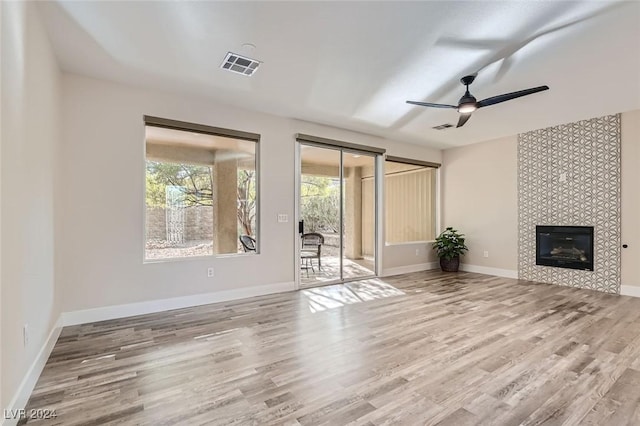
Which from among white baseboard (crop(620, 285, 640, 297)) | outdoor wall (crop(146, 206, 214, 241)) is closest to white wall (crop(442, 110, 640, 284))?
white baseboard (crop(620, 285, 640, 297))

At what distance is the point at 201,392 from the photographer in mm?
2094

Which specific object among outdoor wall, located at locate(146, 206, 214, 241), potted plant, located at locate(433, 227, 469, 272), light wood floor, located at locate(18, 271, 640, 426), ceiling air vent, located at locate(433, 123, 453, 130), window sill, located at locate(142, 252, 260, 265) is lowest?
light wood floor, located at locate(18, 271, 640, 426)

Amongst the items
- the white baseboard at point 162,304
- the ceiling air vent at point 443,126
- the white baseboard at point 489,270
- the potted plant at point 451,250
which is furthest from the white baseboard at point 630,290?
the white baseboard at point 162,304

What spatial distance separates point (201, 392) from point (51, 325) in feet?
5.99

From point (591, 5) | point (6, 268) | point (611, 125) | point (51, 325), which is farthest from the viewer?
point (611, 125)

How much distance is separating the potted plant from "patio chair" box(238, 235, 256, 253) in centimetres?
415

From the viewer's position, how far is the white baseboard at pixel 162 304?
3430 millimetres

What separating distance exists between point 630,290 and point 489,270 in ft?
6.82

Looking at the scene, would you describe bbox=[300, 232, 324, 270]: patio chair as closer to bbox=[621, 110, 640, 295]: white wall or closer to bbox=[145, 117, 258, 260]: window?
bbox=[145, 117, 258, 260]: window

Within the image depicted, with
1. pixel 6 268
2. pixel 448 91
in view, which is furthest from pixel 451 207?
pixel 6 268

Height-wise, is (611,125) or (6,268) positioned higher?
(611,125)

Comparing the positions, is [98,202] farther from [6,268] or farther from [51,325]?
[6,268]

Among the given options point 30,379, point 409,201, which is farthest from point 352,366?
point 409,201

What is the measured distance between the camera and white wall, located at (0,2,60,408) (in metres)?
1.72
